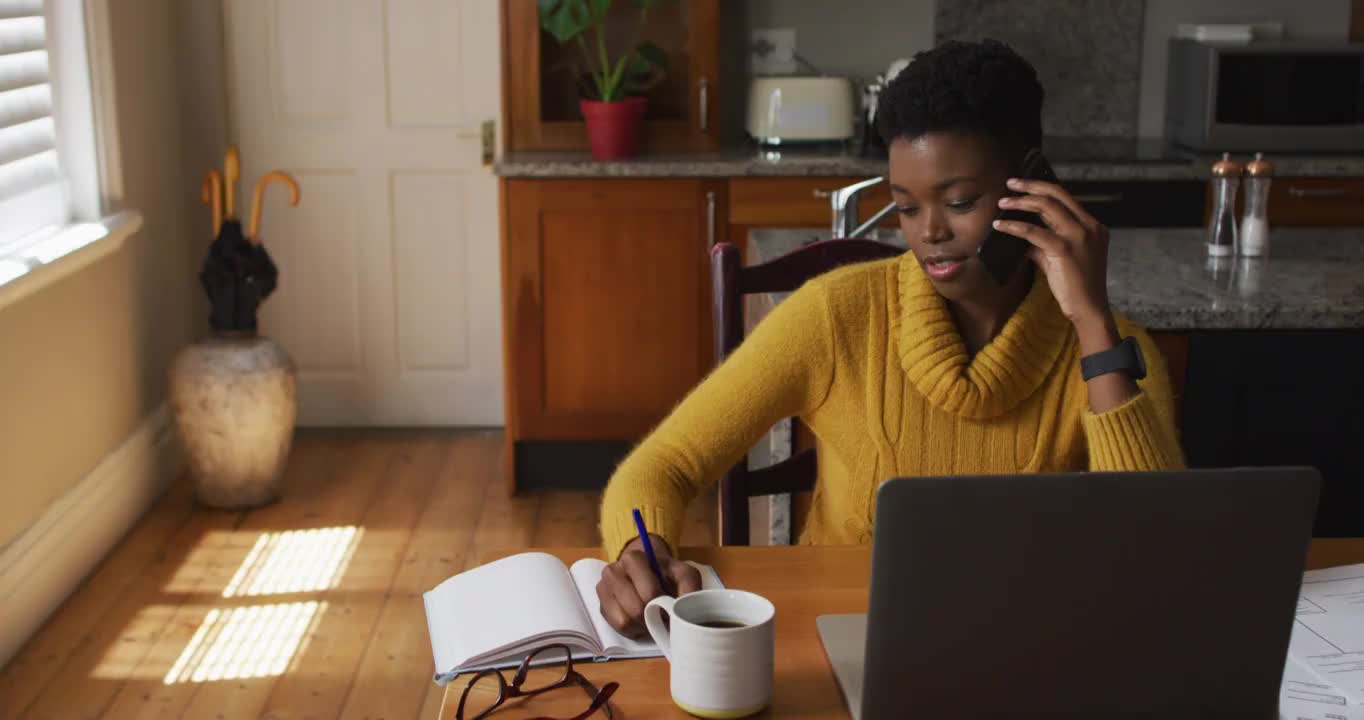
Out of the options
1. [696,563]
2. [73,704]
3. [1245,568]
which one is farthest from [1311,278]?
[73,704]

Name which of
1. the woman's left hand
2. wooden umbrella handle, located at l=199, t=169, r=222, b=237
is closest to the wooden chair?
the woman's left hand

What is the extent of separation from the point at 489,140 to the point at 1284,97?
7.19 ft

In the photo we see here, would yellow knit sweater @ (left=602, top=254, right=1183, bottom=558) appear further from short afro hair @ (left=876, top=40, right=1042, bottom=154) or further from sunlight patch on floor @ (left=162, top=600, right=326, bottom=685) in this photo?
sunlight patch on floor @ (left=162, top=600, right=326, bottom=685)

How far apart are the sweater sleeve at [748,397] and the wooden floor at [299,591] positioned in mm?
1244

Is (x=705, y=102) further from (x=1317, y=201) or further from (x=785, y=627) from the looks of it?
(x=785, y=627)

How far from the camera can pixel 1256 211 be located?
2.61 metres

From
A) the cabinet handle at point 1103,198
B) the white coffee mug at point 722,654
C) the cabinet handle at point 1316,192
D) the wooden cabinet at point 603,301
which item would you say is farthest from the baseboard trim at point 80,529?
the cabinet handle at point 1316,192

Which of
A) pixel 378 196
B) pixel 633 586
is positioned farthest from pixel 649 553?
pixel 378 196

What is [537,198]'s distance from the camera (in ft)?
→ 12.1

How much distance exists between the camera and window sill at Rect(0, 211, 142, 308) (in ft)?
9.29

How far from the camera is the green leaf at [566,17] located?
368 cm

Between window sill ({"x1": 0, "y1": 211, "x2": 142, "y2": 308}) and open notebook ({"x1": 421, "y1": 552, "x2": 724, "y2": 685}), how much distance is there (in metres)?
1.86

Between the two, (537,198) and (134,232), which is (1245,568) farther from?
(134,232)

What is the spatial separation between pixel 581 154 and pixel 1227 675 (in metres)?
3.07
